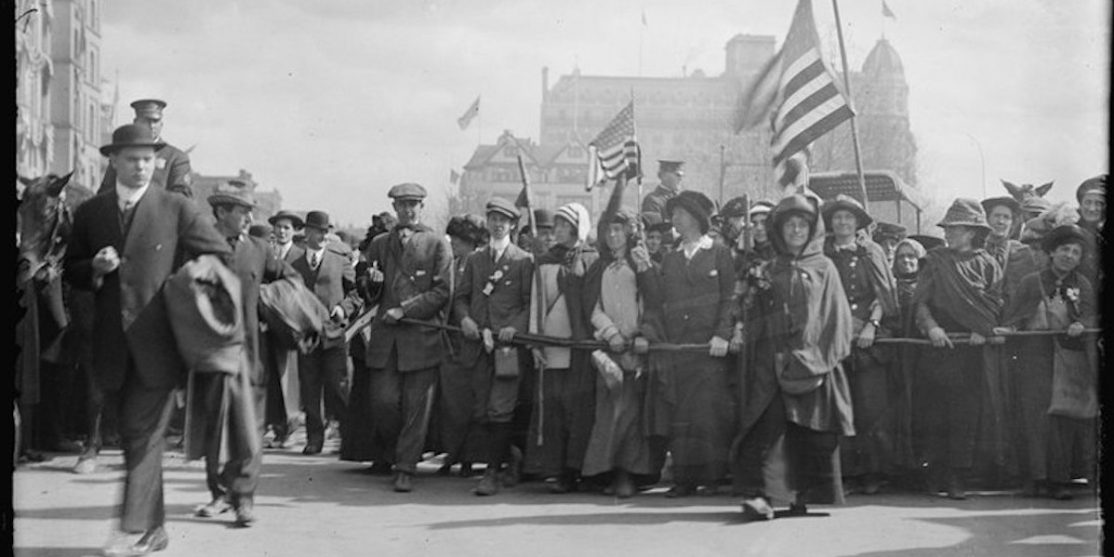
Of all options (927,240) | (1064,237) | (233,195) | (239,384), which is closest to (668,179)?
(927,240)

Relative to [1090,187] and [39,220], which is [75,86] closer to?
[39,220]

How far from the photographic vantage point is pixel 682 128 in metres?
17.2

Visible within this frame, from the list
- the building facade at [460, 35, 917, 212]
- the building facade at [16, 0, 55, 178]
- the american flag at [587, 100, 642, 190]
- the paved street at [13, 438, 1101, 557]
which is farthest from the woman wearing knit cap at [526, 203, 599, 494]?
the building facade at [16, 0, 55, 178]

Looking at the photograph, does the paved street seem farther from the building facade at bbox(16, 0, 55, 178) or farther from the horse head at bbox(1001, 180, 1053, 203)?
the horse head at bbox(1001, 180, 1053, 203)

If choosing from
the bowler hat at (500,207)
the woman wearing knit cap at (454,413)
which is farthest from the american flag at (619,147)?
the woman wearing knit cap at (454,413)

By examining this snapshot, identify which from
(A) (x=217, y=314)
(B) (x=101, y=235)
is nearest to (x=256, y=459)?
(A) (x=217, y=314)

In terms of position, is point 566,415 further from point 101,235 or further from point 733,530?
point 101,235

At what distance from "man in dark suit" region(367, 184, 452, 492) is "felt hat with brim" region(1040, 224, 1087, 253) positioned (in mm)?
4068

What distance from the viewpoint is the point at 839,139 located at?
24.7 m

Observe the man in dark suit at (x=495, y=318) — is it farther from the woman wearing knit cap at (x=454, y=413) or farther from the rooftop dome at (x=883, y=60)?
the rooftop dome at (x=883, y=60)

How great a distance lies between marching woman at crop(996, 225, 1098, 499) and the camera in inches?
310

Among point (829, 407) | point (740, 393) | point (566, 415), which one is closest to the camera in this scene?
point (829, 407)

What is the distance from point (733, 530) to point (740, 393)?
4.00ft

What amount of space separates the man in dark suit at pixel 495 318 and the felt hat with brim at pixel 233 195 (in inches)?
62.7
